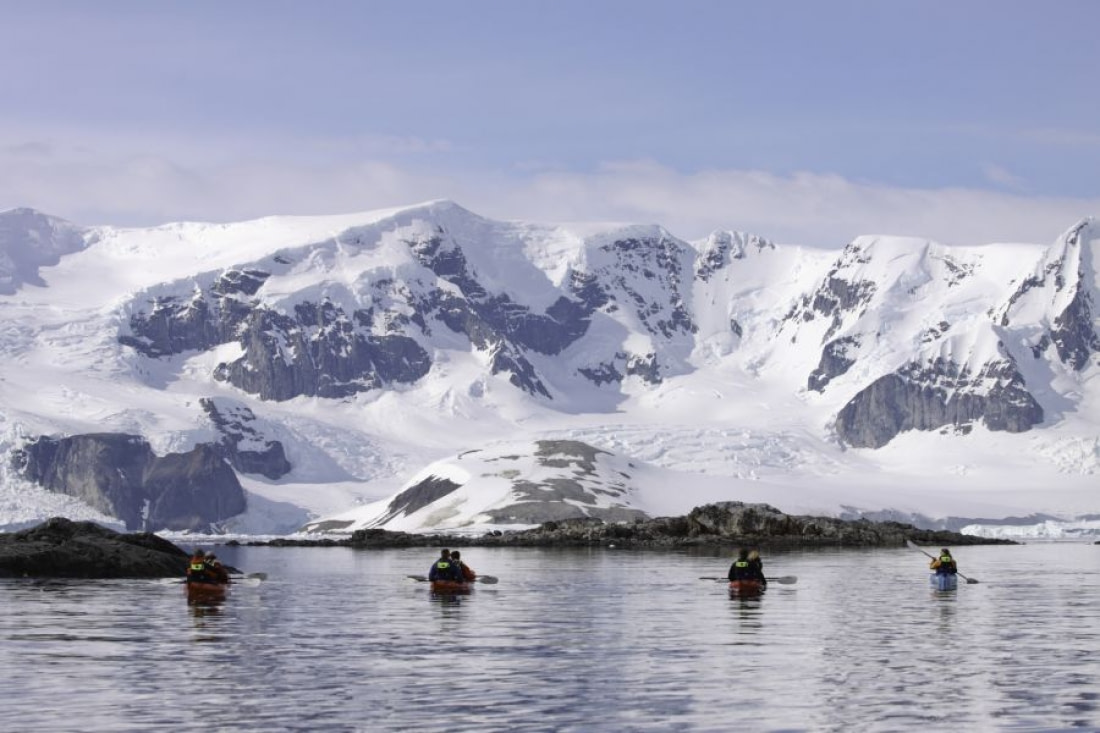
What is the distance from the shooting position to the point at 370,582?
389ft

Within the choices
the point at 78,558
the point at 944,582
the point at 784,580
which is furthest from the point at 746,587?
the point at 78,558

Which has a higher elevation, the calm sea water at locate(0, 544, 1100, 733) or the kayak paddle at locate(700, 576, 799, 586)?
the kayak paddle at locate(700, 576, 799, 586)

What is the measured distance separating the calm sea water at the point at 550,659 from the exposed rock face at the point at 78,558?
7739 millimetres

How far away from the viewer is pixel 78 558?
112438mm

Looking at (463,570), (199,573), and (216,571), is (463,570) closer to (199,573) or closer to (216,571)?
(216,571)

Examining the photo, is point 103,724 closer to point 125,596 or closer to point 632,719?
point 632,719

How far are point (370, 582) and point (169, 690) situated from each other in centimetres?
6792

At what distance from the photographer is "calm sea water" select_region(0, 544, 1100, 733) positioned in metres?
46.0

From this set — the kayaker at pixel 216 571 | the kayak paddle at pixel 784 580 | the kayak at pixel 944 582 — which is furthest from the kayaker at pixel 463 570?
the kayak at pixel 944 582

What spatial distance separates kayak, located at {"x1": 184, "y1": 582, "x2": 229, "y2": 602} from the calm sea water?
31.8 inches

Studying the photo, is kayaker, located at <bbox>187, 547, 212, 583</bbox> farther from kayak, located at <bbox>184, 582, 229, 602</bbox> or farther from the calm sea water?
the calm sea water

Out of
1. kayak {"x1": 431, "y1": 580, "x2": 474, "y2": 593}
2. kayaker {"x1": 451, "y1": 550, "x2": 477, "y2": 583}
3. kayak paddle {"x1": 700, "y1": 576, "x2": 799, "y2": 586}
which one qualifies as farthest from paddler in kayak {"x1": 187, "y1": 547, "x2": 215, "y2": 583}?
kayak paddle {"x1": 700, "y1": 576, "x2": 799, "y2": 586}

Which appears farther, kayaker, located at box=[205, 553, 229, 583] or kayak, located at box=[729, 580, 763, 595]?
kayak, located at box=[729, 580, 763, 595]

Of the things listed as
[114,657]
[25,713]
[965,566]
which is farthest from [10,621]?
[965,566]
